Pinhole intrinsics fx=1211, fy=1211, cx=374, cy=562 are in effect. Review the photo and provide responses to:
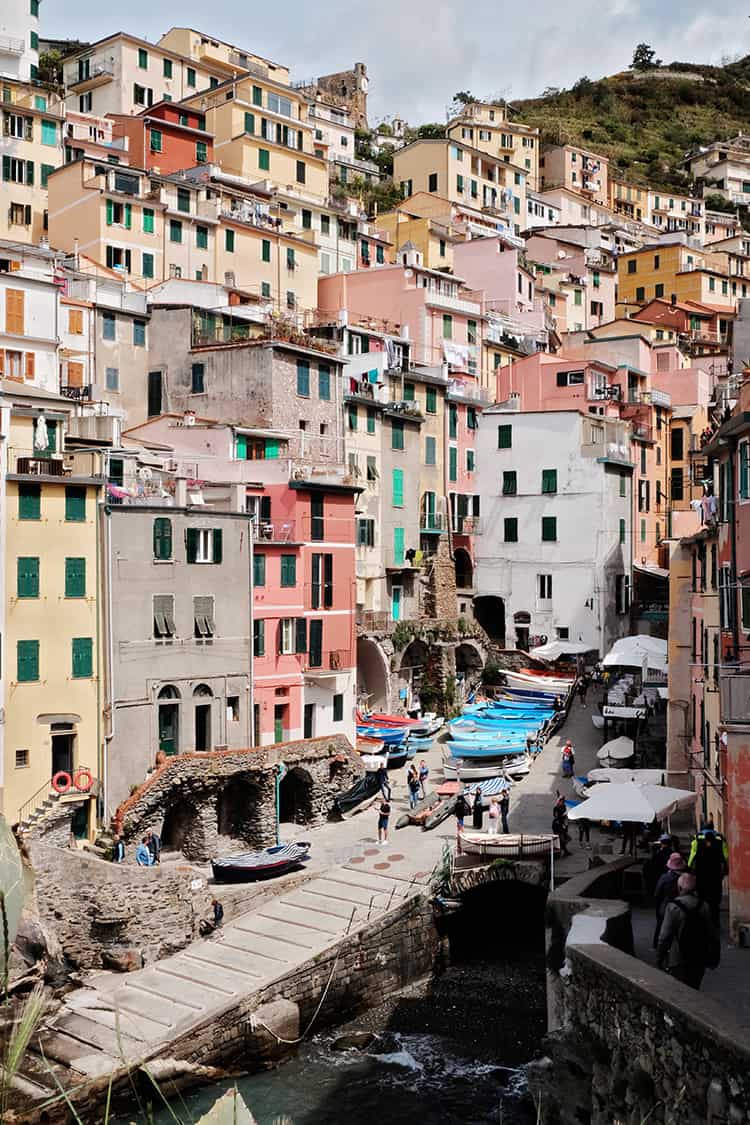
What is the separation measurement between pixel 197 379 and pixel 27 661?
22.3m

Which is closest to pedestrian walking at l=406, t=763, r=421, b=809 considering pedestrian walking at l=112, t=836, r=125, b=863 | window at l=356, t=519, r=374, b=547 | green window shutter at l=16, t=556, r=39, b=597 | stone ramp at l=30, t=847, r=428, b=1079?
stone ramp at l=30, t=847, r=428, b=1079

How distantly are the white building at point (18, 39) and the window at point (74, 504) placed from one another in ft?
160

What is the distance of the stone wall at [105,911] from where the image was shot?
33.9m

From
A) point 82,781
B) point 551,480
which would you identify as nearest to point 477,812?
point 82,781

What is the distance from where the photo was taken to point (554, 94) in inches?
7082

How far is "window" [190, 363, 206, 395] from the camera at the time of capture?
56.8 metres

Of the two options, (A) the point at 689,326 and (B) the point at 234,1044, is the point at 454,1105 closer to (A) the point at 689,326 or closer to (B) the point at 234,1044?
(B) the point at 234,1044

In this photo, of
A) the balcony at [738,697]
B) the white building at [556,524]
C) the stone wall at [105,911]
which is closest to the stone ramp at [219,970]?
the stone wall at [105,911]

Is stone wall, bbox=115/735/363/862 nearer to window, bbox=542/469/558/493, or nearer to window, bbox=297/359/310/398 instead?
window, bbox=297/359/310/398

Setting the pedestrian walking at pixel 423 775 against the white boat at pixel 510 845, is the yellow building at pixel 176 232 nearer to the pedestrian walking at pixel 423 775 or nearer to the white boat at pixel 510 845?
the pedestrian walking at pixel 423 775

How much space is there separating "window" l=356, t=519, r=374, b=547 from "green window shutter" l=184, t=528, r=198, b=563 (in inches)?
683

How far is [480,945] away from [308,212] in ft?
187

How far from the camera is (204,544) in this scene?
143ft

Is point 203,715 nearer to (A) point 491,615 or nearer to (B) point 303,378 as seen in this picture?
(B) point 303,378
